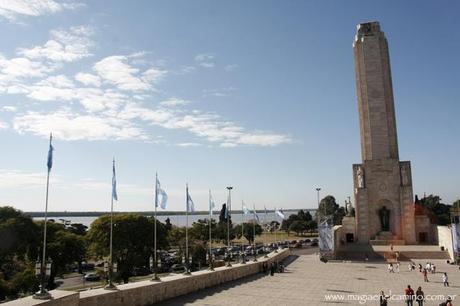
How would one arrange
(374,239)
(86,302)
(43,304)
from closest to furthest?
1. (43,304)
2. (86,302)
3. (374,239)

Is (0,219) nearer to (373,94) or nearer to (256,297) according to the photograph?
(256,297)

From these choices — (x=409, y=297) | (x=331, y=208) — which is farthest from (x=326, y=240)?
(x=331, y=208)

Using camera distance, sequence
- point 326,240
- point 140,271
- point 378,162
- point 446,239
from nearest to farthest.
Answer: point 446,239, point 326,240, point 140,271, point 378,162

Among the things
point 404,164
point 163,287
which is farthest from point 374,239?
point 163,287

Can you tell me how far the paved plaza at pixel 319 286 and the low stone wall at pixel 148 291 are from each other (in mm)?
489

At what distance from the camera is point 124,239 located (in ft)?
155

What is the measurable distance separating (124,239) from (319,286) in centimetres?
2829

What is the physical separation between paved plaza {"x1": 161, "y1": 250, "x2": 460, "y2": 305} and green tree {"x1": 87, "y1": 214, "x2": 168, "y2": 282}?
722 inches

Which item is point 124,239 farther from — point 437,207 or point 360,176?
point 437,207

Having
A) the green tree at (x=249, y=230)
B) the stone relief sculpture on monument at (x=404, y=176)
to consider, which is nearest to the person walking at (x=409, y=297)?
the stone relief sculpture on monument at (x=404, y=176)

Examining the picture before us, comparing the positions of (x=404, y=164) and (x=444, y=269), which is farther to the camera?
(x=404, y=164)

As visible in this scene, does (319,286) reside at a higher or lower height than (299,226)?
lower

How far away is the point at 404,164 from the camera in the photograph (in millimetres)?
52281

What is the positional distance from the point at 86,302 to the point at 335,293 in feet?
46.3
